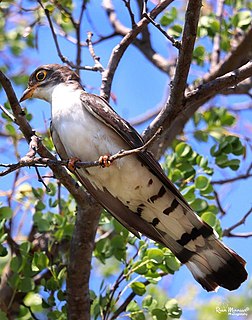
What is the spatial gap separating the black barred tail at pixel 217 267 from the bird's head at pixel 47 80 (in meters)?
1.54

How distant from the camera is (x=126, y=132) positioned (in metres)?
4.54

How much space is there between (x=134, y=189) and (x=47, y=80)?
3.71 feet

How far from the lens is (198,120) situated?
6383 mm

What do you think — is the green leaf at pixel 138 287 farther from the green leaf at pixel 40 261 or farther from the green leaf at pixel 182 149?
the green leaf at pixel 182 149

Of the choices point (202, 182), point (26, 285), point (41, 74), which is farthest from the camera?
point (41, 74)

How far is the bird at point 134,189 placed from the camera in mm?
4570

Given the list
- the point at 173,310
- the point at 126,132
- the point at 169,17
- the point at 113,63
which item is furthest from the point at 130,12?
the point at 173,310

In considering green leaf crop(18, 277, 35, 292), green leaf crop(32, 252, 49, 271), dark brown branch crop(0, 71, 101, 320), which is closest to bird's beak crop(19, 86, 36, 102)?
dark brown branch crop(0, 71, 101, 320)

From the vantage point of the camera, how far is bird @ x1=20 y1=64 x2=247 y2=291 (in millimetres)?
4570

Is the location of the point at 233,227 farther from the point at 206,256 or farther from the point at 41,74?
the point at 41,74

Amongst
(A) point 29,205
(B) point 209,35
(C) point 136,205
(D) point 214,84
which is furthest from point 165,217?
(B) point 209,35

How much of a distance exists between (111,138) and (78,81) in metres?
0.82

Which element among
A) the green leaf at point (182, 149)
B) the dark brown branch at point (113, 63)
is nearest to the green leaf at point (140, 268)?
the green leaf at point (182, 149)

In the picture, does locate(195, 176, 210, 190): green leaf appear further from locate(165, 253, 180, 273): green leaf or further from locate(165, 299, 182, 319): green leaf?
locate(165, 299, 182, 319): green leaf
